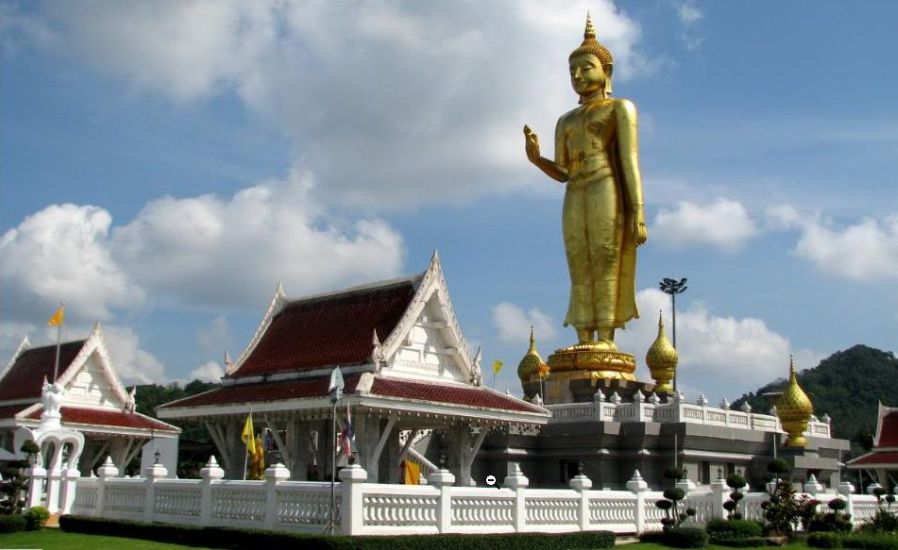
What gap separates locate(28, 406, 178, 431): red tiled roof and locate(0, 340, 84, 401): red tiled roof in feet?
5.58

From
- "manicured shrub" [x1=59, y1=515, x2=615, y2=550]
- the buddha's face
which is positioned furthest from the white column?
the buddha's face

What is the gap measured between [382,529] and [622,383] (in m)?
22.9

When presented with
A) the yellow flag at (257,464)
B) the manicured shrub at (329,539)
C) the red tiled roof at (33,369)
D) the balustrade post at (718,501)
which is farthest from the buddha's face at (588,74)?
the manicured shrub at (329,539)

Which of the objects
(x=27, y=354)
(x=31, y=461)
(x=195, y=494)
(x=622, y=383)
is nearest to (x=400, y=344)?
(x=195, y=494)

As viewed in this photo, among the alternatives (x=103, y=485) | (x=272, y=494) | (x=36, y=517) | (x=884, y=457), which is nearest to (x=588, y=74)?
(x=103, y=485)

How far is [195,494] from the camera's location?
75.9ft

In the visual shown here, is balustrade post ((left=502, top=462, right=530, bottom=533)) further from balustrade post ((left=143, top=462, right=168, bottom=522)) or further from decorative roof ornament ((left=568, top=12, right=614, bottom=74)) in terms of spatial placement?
decorative roof ornament ((left=568, top=12, right=614, bottom=74))

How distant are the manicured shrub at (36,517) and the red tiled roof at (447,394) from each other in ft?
30.7

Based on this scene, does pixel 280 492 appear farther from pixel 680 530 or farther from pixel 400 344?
pixel 680 530

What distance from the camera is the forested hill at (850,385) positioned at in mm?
114000

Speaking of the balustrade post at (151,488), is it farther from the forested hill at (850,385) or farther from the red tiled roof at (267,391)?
the forested hill at (850,385)

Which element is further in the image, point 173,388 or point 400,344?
point 173,388

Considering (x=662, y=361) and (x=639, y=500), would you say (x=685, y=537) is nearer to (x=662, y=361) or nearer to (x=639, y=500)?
(x=639, y=500)

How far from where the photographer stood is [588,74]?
44625 millimetres
